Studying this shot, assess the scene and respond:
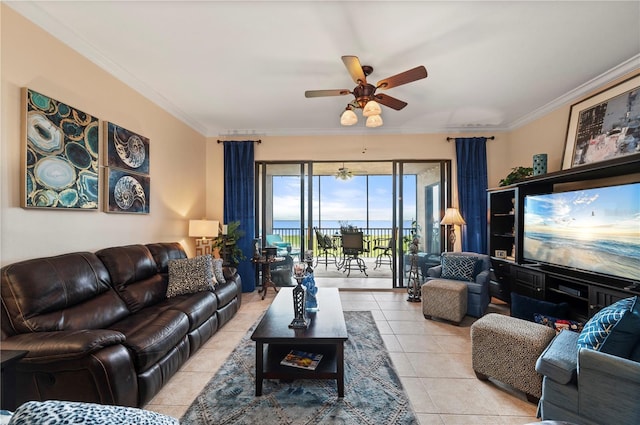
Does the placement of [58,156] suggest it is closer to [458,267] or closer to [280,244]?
[280,244]

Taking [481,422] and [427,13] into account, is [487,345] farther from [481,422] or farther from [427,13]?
[427,13]

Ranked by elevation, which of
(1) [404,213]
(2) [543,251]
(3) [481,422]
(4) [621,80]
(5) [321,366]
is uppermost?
(4) [621,80]

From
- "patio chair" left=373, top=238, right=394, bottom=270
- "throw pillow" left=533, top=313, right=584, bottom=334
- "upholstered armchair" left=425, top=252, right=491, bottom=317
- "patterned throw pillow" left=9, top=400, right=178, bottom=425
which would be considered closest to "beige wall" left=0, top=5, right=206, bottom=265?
"patterned throw pillow" left=9, top=400, right=178, bottom=425

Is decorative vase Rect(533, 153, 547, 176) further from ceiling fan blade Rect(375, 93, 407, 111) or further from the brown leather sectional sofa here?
the brown leather sectional sofa

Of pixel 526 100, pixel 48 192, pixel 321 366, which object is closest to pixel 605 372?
pixel 321 366

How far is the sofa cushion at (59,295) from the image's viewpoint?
1698 millimetres

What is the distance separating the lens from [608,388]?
1.36 metres

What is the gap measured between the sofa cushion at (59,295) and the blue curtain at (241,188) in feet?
8.43

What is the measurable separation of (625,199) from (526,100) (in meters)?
1.86

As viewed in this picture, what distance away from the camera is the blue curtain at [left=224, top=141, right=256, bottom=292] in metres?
4.81

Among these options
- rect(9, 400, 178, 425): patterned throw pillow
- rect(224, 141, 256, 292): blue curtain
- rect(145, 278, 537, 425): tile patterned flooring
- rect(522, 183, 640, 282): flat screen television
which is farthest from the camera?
rect(224, 141, 256, 292): blue curtain

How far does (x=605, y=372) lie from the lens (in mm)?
1368

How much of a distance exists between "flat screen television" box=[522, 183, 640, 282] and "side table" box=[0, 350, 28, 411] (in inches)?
175

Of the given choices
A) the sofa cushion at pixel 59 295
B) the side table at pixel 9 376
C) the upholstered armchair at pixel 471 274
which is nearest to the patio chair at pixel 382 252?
the upholstered armchair at pixel 471 274
